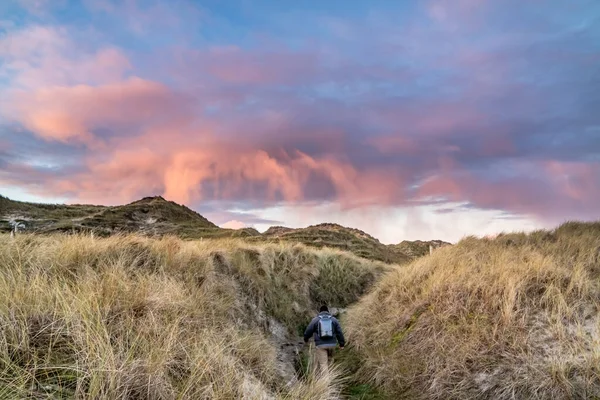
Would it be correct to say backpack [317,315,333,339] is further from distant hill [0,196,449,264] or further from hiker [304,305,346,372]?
distant hill [0,196,449,264]

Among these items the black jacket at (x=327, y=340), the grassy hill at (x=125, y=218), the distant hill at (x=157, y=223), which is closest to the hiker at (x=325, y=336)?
the black jacket at (x=327, y=340)

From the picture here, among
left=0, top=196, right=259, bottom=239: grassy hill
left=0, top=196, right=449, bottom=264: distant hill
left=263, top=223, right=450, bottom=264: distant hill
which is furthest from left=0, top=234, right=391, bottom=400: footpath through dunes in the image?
left=0, top=196, right=259, bottom=239: grassy hill

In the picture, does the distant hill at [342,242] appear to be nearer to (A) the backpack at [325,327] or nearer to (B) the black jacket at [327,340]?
(B) the black jacket at [327,340]

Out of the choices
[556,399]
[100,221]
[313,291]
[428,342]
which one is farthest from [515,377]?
[100,221]

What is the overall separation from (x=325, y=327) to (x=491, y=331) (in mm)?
3640

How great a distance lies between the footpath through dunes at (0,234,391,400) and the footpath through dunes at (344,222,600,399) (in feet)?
7.03

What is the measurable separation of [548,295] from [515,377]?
2643 millimetres

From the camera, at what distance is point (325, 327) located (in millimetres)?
9406

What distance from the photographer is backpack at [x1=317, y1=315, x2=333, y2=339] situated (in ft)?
30.6

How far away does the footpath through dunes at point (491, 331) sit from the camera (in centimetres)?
693

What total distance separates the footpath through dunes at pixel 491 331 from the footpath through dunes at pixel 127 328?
2.14 m

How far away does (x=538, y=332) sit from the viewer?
7.88m

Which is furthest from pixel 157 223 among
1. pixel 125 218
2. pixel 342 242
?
pixel 342 242

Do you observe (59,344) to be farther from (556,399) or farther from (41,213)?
(41,213)
